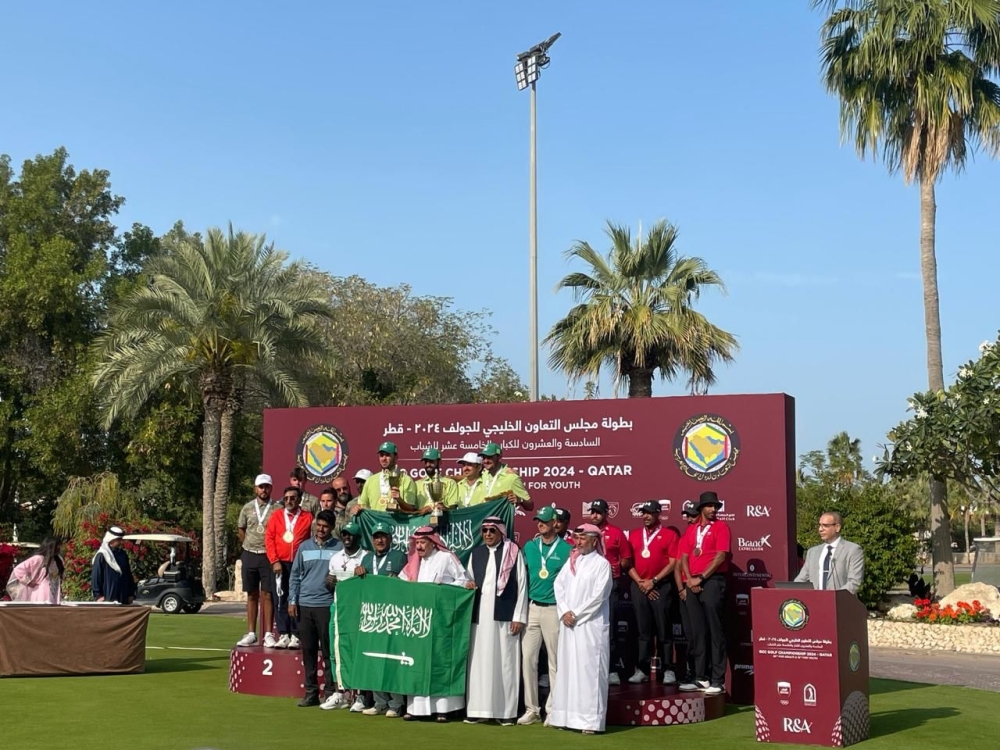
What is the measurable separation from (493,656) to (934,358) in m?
16.4

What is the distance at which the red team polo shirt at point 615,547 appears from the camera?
1153cm

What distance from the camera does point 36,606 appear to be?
1297 centimetres

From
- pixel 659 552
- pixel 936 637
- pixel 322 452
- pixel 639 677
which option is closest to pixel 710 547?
pixel 659 552

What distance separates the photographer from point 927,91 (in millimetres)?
23750

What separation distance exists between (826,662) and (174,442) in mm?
29492

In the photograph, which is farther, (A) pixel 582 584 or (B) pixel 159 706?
(B) pixel 159 706

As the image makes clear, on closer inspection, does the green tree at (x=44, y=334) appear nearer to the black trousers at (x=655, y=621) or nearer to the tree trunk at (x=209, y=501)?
the tree trunk at (x=209, y=501)

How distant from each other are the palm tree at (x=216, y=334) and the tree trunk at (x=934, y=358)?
46.7ft

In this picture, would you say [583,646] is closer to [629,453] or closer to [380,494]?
[380,494]

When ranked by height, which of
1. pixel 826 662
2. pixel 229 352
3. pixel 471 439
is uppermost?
pixel 229 352

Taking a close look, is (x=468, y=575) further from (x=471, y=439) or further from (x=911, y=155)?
(x=911, y=155)

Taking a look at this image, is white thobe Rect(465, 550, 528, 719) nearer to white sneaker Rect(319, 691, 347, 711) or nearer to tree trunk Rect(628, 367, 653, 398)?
white sneaker Rect(319, 691, 347, 711)

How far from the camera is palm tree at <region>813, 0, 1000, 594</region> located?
2331 centimetres

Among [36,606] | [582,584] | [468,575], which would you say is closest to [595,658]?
[582,584]
